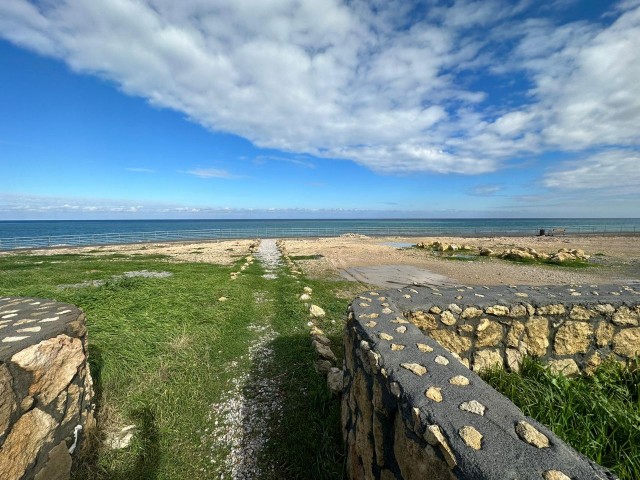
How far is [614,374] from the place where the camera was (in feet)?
14.3

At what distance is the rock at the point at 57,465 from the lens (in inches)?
115

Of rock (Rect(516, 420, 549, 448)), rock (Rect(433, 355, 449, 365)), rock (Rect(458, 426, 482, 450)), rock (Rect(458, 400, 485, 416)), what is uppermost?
rock (Rect(516, 420, 549, 448))

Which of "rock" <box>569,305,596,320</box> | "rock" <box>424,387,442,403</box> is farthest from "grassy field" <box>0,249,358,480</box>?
"rock" <box>569,305,596,320</box>

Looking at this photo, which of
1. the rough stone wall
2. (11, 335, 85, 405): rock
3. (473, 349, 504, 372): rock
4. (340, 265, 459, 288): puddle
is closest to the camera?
the rough stone wall

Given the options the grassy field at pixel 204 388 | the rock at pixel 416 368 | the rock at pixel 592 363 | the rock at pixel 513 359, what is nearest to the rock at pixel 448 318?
the rock at pixel 513 359

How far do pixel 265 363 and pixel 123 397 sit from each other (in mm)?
2340

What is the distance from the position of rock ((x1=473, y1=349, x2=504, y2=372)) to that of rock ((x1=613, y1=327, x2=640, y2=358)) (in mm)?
1892

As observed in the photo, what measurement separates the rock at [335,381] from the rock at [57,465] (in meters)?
3.31

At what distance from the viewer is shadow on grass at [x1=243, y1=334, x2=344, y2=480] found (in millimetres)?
3514

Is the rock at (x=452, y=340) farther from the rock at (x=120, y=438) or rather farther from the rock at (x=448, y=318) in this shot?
the rock at (x=120, y=438)

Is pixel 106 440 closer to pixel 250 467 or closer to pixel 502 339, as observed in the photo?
pixel 250 467

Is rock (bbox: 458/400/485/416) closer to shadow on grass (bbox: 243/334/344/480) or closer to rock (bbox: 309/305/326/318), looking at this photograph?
shadow on grass (bbox: 243/334/344/480)

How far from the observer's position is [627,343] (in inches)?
179

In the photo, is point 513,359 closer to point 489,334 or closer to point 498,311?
point 489,334
